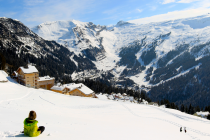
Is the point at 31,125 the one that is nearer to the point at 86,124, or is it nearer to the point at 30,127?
the point at 30,127

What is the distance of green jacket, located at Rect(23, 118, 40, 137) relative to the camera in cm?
1054

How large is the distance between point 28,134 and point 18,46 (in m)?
217

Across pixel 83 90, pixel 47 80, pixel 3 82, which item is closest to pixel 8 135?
pixel 3 82

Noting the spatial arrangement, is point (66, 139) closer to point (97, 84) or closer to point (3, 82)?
point (3, 82)

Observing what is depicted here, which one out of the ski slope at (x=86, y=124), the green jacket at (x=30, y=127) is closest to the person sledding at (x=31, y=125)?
the green jacket at (x=30, y=127)

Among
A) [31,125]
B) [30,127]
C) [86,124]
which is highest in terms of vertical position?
[31,125]

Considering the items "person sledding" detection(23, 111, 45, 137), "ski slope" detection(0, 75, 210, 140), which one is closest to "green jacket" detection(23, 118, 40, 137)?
"person sledding" detection(23, 111, 45, 137)

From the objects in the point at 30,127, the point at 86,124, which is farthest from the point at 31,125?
the point at 86,124

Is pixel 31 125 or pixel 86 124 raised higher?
pixel 31 125

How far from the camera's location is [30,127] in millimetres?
10570

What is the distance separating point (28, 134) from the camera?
1078cm

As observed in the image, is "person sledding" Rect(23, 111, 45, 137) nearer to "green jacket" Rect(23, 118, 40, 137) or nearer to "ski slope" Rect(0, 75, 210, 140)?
"green jacket" Rect(23, 118, 40, 137)

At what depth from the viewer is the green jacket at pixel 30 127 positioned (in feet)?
34.6

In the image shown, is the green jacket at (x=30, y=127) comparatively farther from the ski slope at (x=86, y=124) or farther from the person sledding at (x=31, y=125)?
the ski slope at (x=86, y=124)
